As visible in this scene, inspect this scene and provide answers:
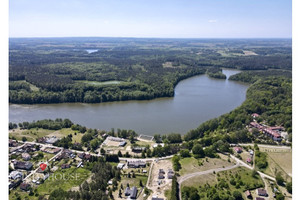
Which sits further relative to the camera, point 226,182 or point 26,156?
point 26,156

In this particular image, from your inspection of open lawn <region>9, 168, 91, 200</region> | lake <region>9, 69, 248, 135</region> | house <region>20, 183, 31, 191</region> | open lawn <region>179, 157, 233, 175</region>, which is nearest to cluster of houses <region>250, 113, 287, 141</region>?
lake <region>9, 69, 248, 135</region>

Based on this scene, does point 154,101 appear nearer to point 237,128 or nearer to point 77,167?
point 237,128

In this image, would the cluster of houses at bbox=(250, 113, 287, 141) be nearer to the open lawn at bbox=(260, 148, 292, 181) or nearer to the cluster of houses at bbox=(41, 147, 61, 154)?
the open lawn at bbox=(260, 148, 292, 181)

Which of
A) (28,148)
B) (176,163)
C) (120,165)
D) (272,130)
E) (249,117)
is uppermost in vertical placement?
(249,117)

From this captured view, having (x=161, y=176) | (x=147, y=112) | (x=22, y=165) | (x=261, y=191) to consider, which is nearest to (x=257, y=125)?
(x=261, y=191)

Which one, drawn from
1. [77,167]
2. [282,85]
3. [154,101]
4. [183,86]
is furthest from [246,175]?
[183,86]

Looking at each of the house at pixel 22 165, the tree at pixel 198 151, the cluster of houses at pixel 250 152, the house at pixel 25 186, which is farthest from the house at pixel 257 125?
the house at pixel 22 165

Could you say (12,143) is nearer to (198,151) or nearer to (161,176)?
(161,176)
